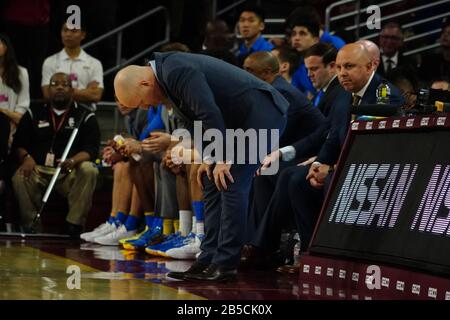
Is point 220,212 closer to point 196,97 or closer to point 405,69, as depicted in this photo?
point 196,97

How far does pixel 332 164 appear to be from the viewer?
7.69 meters

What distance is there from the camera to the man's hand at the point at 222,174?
6.50 metres

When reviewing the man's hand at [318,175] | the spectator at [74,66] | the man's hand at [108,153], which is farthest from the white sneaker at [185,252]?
the spectator at [74,66]

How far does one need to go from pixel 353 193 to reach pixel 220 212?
0.94 m

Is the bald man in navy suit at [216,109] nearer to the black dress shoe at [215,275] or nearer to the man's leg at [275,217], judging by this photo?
the black dress shoe at [215,275]

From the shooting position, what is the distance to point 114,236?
10195 millimetres

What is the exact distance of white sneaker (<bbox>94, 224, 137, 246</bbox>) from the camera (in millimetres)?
10172

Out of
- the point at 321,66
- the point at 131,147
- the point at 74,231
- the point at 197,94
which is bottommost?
the point at 74,231

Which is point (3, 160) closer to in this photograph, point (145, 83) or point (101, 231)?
point (101, 231)

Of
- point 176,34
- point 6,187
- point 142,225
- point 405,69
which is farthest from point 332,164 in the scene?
point 176,34

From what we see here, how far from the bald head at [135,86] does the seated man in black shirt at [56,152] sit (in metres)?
4.64

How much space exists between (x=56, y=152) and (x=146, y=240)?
7.28 feet

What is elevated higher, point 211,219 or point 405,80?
point 405,80

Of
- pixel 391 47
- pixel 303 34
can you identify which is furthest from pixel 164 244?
pixel 391 47
